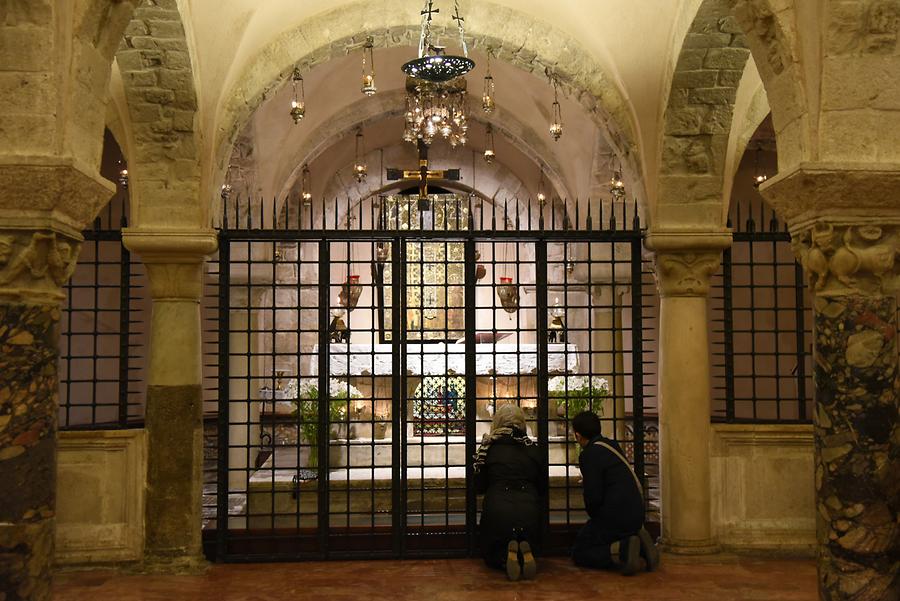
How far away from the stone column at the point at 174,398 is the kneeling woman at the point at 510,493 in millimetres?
2240

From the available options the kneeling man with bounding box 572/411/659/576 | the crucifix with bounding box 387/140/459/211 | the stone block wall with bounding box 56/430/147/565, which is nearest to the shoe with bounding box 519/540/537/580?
the kneeling man with bounding box 572/411/659/576

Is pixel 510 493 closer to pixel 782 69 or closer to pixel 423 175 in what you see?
pixel 782 69

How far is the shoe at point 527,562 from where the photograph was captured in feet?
21.7

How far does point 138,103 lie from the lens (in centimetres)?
705

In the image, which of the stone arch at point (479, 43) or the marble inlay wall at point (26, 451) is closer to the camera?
the marble inlay wall at point (26, 451)

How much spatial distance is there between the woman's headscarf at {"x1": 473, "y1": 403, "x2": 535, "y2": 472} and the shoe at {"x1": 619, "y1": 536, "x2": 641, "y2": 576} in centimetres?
100

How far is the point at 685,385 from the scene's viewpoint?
24.4 ft

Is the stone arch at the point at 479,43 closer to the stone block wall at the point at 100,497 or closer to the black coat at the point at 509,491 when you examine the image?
the stone block wall at the point at 100,497

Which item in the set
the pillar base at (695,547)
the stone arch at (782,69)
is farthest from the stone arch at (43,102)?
the pillar base at (695,547)

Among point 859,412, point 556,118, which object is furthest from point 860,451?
point 556,118

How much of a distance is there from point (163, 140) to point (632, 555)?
4.74 m

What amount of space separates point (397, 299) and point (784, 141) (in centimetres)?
361

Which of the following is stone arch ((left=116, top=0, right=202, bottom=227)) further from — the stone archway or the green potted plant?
the stone archway

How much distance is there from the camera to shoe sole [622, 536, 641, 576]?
6695mm
